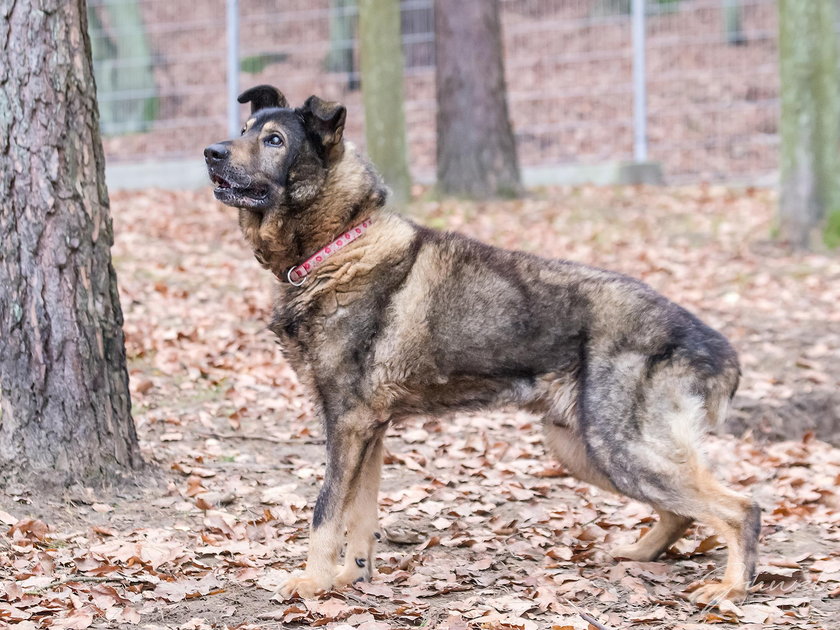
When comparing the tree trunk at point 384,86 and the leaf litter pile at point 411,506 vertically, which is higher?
the tree trunk at point 384,86

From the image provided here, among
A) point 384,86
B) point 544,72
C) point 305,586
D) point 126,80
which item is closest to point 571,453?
point 305,586

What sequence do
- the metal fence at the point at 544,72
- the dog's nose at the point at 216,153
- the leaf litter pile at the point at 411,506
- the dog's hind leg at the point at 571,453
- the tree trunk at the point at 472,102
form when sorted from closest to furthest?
the leaf litter pile at the point at 411,506 → the dog's nose at the point at 216,153 → the dog's hind leg at the point at 571,453 → the tree trunk at the point at 472,102 → the metal fence at the point at 544,72

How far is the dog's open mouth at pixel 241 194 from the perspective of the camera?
4.97m

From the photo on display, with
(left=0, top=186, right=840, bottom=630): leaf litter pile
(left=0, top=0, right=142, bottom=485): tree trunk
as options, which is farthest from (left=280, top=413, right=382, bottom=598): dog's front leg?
(left=0, top=0, right=142, bottom=485): tree trunk

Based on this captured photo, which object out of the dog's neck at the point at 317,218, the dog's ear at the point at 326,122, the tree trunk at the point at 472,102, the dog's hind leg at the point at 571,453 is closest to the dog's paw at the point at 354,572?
the dog's hind leg at the point at 571,453

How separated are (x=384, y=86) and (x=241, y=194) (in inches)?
326

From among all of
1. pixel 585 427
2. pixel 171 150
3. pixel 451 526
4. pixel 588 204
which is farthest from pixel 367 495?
pixel 171 150

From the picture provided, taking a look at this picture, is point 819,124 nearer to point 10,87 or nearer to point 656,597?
point 656,597

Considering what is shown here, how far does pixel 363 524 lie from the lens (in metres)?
5.09

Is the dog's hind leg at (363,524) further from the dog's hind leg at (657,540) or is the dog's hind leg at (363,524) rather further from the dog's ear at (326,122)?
the dog's ear at (326,122)

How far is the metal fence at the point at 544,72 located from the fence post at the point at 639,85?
1.25 feet

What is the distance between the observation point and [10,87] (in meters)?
5.27

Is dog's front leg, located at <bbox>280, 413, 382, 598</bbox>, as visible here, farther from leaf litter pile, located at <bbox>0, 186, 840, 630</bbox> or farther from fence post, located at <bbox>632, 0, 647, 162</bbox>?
fence post, located at <bbox>632, 0, 647, 162</bbox>

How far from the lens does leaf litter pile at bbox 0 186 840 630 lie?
450cm
